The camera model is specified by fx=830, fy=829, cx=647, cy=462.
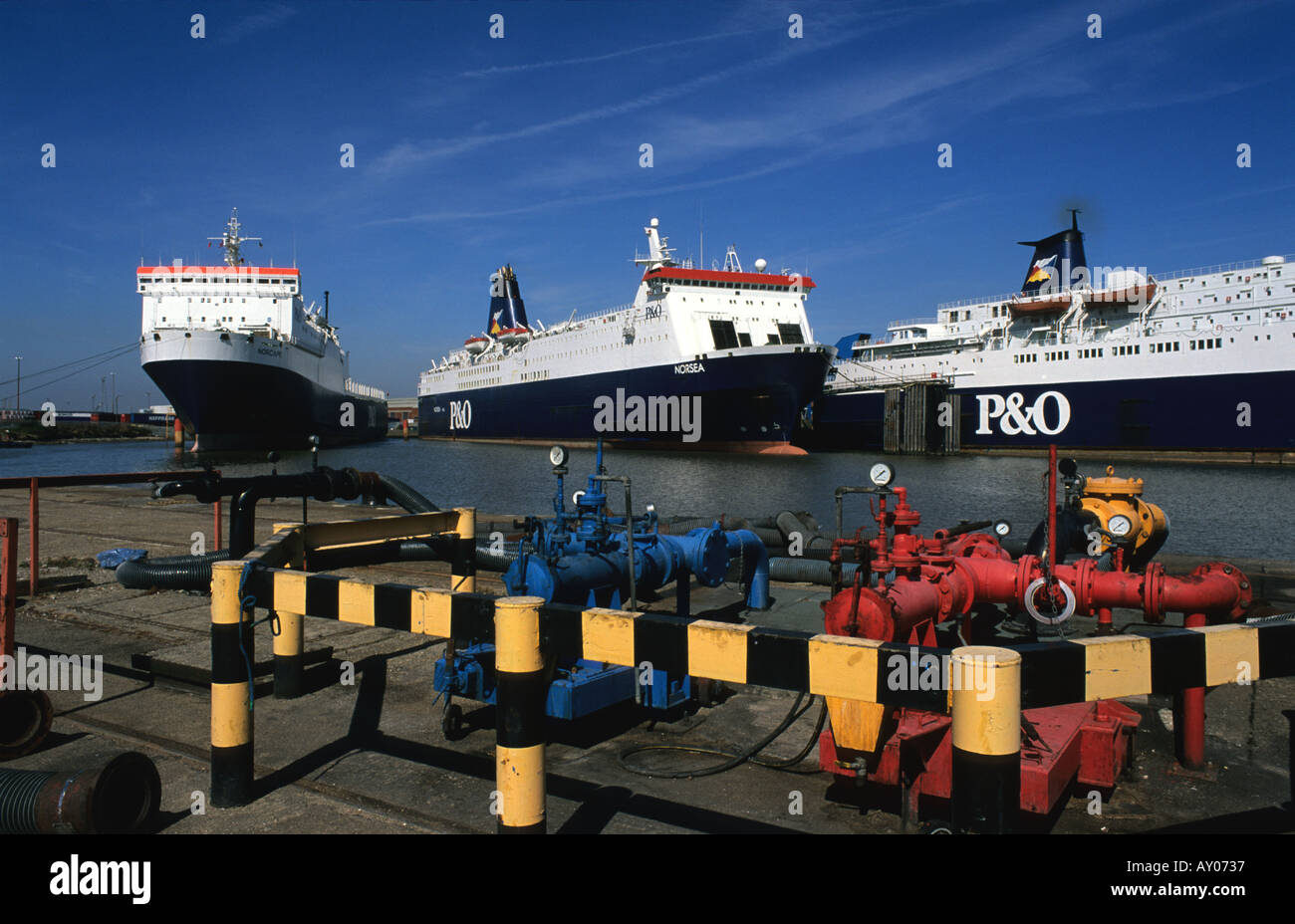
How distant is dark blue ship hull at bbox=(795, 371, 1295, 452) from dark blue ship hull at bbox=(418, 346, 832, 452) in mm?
12312

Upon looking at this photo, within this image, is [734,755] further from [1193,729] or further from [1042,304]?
[1042,304]

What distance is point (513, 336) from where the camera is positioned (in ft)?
218

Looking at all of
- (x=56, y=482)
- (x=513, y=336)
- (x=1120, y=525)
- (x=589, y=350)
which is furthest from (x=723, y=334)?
(x=1120, y=525)

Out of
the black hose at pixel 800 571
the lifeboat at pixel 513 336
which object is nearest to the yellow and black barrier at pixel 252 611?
the black hose at pixel 800 571

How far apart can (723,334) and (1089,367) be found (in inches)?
785

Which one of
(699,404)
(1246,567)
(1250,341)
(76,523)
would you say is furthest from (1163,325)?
(76,523)

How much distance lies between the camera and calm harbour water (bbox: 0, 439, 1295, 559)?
2077 cm

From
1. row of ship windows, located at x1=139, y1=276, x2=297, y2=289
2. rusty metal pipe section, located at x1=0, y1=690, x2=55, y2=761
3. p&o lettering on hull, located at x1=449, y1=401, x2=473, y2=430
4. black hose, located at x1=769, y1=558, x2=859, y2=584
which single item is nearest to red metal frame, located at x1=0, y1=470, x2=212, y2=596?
rusty metal pipe section, located at x1=0, y1=690, x2=55, y2=761

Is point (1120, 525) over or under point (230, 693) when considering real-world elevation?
over

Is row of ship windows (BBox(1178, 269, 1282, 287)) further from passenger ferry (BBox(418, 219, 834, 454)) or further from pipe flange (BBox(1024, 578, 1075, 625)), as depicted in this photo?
pipe flange (BBox(1024, 578, 1075, 625))

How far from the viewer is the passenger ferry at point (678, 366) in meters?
44.4

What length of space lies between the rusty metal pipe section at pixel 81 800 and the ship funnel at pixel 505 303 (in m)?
71.1
